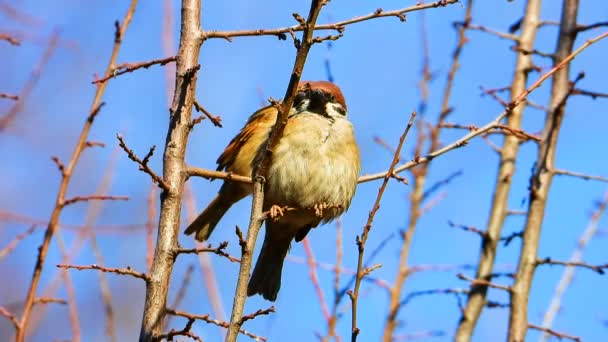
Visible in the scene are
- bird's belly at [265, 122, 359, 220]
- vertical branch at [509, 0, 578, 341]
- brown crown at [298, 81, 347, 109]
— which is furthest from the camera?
brown crown at [298, 81, 347, 109]

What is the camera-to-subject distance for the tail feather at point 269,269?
4.78 m

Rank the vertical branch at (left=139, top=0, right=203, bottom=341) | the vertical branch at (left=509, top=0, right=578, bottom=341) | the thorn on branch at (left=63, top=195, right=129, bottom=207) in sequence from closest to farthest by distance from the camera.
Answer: the vertical branch at (left=139, top=0, right=203, bottom=341), the thorn on branch at (left=63, top=195, right=129, bottom=207), the vertical branch at (left=509, top=0, right=578, bottom=341)

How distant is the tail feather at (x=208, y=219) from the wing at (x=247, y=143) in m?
0.18

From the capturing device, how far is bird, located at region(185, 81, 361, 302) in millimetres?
4418

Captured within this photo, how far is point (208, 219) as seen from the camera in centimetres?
465

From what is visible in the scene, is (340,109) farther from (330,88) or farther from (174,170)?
(174,170)

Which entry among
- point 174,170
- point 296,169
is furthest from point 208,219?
point 174,170

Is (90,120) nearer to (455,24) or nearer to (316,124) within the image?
(316,124)

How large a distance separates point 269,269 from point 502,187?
5.44 feet

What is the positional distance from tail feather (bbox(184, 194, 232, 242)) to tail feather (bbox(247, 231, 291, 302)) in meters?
0.36

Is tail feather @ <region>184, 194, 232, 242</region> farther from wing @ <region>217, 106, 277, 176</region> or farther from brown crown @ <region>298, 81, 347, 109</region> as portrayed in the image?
brown crown @ <region>298, 81, 347, 109</region>

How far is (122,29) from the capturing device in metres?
3.68

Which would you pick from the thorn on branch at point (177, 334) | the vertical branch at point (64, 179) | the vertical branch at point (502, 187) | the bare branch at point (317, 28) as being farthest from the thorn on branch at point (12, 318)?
the vertical branch at point (502, 187)

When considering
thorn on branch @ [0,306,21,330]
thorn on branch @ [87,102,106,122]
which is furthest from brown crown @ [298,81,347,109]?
thorn on branch @ [0,306,21,330]
